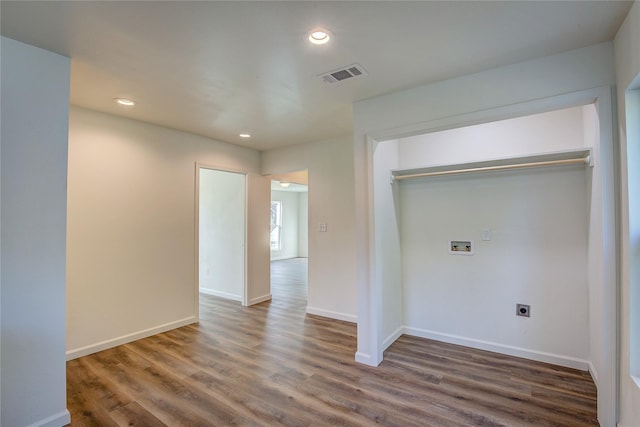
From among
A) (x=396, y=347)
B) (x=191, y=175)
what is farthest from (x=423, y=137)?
(x=191, y=175)

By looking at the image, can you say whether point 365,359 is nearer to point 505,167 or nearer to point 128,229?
point 505,167

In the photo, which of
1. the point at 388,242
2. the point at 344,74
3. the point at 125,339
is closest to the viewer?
the point at 344,74

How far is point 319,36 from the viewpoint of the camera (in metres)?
1.92

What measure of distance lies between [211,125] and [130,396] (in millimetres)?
2843

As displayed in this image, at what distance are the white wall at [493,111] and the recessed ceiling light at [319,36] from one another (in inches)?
40.4

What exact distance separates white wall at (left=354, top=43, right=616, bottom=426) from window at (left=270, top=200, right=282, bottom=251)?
8.22 m

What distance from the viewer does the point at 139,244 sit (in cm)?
354

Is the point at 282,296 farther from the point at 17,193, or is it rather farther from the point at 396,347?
the point at 17,193

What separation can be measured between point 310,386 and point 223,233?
348 centimetres

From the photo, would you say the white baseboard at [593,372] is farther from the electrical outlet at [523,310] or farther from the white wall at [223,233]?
the white wall at [223,233]

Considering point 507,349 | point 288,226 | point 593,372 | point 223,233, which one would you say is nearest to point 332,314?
point 507,349

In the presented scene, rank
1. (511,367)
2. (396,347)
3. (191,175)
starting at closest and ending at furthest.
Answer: (511,367)
(396,347)
(191,175)

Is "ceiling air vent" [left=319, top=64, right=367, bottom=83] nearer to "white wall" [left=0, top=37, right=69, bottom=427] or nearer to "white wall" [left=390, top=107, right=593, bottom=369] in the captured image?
"white wall" [left=390, top=107, right=593, bottom=369]

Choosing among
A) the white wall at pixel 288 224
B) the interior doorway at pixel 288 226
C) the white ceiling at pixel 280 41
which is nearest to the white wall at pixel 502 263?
the white ceiling at pixel 280 41
